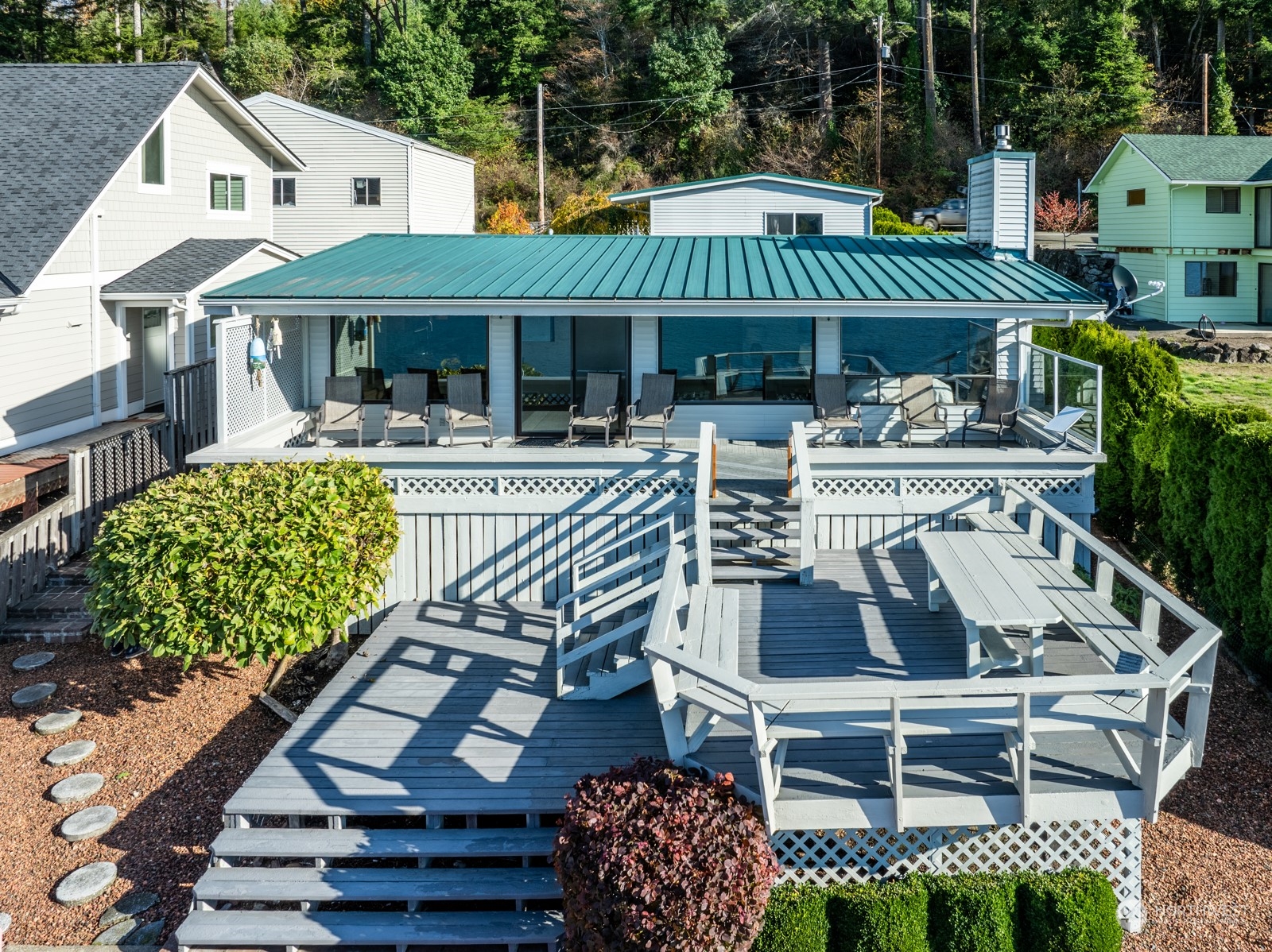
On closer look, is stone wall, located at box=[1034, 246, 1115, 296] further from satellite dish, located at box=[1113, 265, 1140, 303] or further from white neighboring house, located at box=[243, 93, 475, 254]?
white neighboring house, located at box=[243, 93, 475, 254]

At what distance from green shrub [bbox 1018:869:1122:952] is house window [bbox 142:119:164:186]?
18493 mm

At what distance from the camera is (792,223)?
77.0 ft

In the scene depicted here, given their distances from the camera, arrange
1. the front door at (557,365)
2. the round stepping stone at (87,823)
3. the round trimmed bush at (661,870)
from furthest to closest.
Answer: the front door at (557,365), the round stepping stone at (87,823), the round trimmed bush at (661,870)

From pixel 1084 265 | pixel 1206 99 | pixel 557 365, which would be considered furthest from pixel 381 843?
pixel 1206 99

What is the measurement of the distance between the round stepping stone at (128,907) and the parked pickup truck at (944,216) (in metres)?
32.7

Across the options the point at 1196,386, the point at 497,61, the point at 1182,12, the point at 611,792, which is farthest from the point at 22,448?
the point at 1182,12

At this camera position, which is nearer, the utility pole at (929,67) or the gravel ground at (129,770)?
the gravel ground at (129,770)

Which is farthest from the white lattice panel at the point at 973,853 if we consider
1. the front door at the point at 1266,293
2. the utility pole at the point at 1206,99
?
the utility pole at the point at 1206,99

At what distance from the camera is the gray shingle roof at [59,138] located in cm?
1623

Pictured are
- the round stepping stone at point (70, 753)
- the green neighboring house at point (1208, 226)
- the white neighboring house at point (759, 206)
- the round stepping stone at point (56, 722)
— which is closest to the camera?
the round stepping stone at point (70, 753)

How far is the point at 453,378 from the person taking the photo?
13.2m

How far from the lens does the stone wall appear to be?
34.5m

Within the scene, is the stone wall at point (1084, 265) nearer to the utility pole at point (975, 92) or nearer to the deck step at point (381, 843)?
the utility pole at point (975, 92)

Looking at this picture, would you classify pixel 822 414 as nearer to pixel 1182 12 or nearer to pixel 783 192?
pixel 783 192
